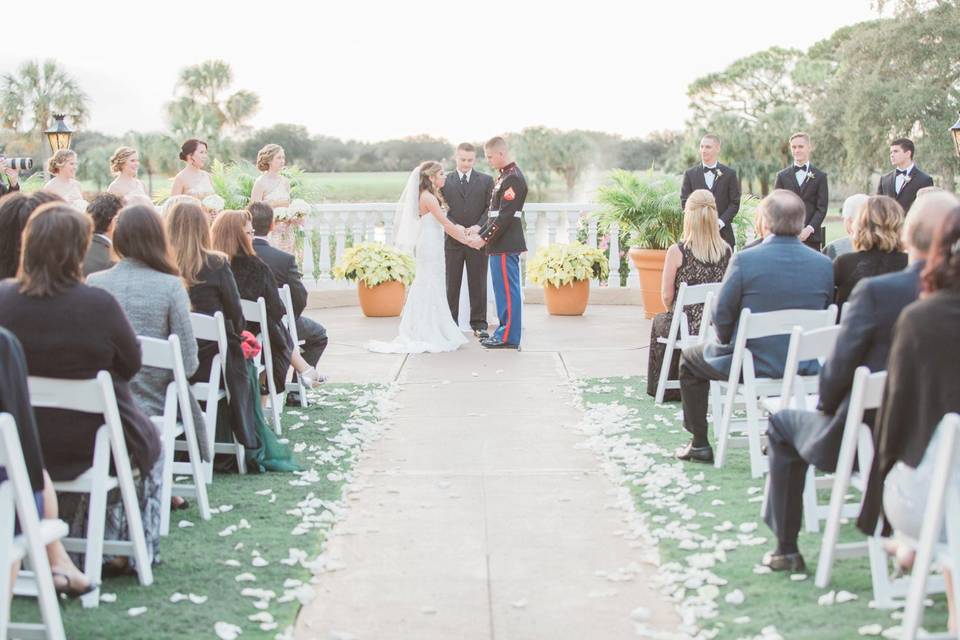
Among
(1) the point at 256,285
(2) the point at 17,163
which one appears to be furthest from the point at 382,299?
(1) the point at 256,285

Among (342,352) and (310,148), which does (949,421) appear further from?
(310,148)

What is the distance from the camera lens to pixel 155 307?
4.74 m

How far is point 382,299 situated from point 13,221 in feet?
24.4

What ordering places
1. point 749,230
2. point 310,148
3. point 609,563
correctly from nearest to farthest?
point 609,563
point 749,230
point 310,148

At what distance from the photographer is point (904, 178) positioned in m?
10.1

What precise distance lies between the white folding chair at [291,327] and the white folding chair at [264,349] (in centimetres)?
24

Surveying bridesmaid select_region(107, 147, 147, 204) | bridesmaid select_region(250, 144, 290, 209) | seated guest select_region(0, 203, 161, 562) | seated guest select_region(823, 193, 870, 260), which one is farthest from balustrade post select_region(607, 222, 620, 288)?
seated guest select_region(0, 203, 161, 562)

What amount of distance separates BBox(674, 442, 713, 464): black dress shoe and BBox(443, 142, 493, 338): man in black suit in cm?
466

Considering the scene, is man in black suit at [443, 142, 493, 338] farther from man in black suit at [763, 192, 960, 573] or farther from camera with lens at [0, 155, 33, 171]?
man in black suit at [763, 192, 960, 573]

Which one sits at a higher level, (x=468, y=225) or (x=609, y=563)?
(x=468, y=225)

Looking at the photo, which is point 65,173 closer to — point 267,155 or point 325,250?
point 267,155

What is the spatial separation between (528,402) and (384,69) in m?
26.6

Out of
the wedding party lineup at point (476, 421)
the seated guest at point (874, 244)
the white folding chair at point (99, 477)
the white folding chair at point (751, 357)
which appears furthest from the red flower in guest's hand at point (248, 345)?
the seated guest at point (874, 244)

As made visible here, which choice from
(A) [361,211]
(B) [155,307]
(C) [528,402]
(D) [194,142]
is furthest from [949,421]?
(A) [361,211]
